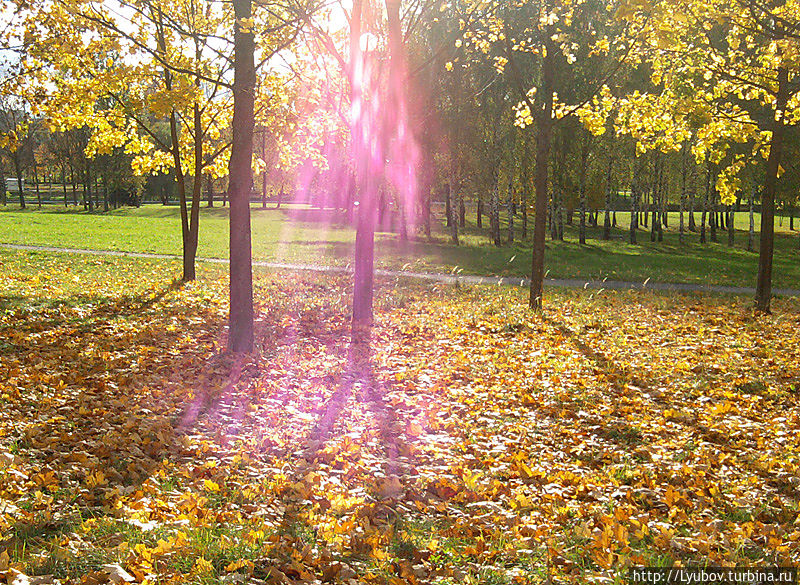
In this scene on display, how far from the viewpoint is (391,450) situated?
588cm

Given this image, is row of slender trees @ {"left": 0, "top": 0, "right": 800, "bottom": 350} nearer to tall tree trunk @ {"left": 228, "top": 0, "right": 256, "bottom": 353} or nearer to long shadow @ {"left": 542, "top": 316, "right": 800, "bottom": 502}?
tall tree trunk @ {"left": 228, "top": 0, "right": 256, "bottom": 353}

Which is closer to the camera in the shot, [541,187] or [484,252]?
[541,187]

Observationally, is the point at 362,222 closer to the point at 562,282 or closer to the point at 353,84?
the point at 353,84

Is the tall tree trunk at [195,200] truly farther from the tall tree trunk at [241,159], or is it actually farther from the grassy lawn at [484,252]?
the grassy lawn at [484,252]

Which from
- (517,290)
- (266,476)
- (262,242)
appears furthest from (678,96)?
(262,242)

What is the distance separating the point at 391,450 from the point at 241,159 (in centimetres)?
473

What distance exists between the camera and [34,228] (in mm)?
34344

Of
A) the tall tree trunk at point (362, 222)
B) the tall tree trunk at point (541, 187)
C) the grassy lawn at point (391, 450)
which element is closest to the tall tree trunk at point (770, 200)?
the grassy lawn at point (391, 450)

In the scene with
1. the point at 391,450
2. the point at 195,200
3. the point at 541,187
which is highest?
the point at 541,187

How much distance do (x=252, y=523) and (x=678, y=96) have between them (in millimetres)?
11917

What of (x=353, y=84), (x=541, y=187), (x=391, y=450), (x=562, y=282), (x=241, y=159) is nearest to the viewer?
(x=391, y=450)

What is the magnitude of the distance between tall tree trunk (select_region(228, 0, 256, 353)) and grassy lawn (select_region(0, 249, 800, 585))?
3.72 ft

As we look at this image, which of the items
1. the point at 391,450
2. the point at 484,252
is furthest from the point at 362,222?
the point at 484,252

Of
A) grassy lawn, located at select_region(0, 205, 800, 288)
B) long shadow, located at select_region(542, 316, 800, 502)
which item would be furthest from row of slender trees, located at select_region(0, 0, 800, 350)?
grassy lawn, located at select_region(0, 205, 800, 288)
